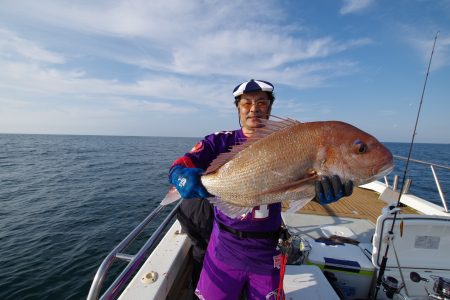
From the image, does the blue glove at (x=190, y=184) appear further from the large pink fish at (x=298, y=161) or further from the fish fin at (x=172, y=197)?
the large pink fish at (x=298, y=161)

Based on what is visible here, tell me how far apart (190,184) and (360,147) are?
1.58m

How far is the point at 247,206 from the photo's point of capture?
88.8 inches

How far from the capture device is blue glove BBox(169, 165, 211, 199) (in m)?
2.39

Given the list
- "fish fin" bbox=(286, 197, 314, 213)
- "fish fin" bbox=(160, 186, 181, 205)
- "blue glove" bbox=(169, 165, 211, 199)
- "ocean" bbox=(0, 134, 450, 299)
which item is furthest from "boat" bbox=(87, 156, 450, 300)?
"ocean" bbox=(0, 134, 450, 299)

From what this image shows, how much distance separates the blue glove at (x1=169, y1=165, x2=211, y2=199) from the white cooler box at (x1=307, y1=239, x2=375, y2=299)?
92.5 inches

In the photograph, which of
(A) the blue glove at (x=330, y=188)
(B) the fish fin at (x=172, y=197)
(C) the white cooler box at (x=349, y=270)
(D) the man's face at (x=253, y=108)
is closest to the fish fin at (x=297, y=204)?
(A) the blue glove at (x=330, y=188)

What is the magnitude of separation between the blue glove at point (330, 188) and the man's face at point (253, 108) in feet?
3.41

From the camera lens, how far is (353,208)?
709cm

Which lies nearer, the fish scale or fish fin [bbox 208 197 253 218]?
the fish scale

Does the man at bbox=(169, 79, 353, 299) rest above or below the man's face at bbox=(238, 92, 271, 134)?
below

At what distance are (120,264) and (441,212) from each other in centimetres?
1008

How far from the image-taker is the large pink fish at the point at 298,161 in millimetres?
2031

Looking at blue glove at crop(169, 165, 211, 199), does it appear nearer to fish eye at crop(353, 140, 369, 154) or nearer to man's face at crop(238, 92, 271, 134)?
man's face at crop(238, 92, 271, 134)

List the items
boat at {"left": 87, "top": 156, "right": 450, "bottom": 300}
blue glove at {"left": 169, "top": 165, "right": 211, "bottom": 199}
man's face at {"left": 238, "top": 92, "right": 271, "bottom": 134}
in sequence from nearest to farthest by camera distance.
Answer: blue glove at {"left": 169, "top": 165, "right": 211, "bottom": 199} → man's face at {"left": 238, "top": 92, "right": 271, "bottom": 134} → boat at {"left": 87, "top": 156, "right": 450, "bottom": 300}
